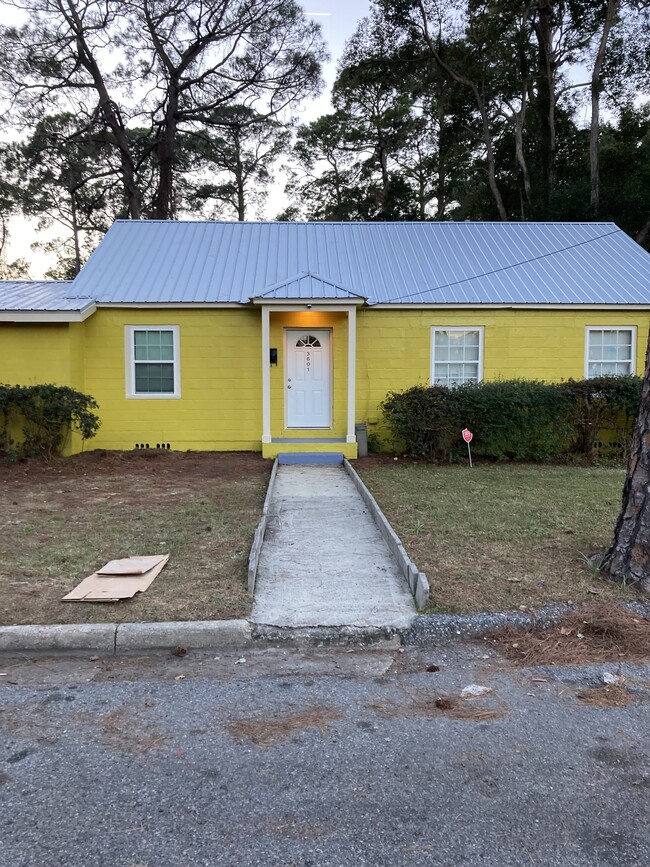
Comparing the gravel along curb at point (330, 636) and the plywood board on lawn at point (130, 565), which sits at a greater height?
the plywood board on lawn at point (130, 565)

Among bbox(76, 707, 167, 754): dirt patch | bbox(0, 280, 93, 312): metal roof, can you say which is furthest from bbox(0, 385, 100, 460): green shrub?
bbox(76, 707, 167, 754): dirt patch

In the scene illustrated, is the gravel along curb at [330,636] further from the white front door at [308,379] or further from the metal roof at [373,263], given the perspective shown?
the white front door at [308,379]

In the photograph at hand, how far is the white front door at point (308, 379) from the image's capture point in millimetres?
12547

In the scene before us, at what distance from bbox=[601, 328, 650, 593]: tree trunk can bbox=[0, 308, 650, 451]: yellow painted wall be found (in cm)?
771

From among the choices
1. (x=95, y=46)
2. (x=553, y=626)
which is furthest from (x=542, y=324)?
(x=95, y=46)

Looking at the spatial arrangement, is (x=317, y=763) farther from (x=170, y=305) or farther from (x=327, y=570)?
(x=170, y=305)

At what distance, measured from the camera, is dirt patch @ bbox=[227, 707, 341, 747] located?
9.70 feet

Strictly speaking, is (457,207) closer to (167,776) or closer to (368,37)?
(368,37)

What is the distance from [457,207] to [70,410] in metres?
25.0

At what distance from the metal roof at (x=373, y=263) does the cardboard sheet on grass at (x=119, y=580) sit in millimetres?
7079

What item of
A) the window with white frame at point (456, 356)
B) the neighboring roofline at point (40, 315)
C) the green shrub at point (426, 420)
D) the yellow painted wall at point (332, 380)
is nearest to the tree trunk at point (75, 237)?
the neighboring roofline at point (40, 315)

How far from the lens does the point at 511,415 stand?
1095cm

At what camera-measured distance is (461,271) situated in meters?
13.3

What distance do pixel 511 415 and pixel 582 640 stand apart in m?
7.35
